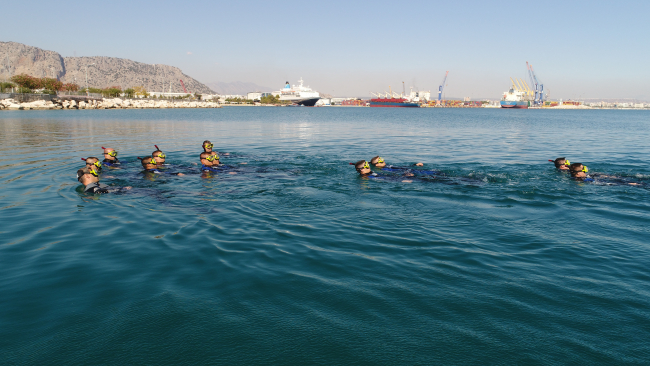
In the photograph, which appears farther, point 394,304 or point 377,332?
point 394,304

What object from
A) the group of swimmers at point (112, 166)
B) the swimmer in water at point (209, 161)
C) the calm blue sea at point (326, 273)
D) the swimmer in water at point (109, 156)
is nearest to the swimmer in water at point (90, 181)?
the group of swimmers at point (112, 166)

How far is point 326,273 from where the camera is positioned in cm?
660

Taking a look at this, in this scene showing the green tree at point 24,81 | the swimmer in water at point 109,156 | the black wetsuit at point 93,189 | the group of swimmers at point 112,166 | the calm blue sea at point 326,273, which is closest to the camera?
the calm blue sea at point 326,273

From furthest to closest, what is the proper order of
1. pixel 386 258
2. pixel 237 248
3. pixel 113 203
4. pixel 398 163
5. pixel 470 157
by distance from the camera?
1. pixel 470 157
2. pixel 398 163
3. pixel 113 203
4. pixel 237 248
5. pixel 386 258

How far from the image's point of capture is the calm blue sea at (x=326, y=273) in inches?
177

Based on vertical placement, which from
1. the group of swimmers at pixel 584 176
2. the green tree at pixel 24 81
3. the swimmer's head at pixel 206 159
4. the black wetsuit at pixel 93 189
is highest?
the green tree at pixel 24 81

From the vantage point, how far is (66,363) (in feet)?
13.9

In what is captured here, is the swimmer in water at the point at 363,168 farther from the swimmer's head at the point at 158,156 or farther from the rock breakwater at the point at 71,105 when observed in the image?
the rock breakwater at the point at 71,105

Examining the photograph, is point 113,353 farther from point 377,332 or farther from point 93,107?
point 93,107

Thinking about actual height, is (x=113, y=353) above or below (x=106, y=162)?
below

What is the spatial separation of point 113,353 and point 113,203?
26.9 ft

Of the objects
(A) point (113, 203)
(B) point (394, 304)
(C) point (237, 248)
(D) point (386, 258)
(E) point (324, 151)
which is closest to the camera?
(B) point (394, 304)

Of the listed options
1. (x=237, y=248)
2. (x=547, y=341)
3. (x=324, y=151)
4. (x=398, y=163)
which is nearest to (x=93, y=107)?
(x=324, y=151)

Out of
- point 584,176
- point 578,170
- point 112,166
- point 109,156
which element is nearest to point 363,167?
point 578,170
